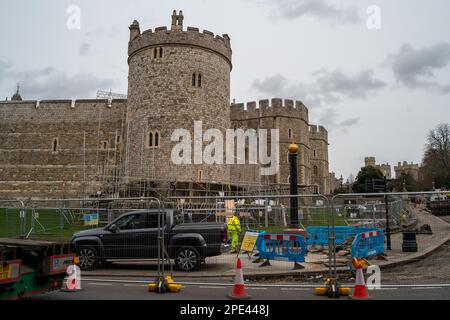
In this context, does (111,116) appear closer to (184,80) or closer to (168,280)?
(184,80)

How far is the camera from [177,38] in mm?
23938

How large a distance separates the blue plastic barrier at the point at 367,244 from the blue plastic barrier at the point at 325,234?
2024mm

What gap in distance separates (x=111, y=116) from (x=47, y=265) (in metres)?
27.9

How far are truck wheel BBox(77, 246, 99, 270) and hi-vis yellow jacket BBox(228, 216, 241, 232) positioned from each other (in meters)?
3.76

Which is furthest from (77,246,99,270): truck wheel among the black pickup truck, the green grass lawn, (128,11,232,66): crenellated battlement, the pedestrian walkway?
(128,11,232,66): crenellated battlement

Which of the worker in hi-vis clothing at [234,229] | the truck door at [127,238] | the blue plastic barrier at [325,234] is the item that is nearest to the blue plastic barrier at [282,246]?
the worker in hi-vis clothing at [234,229]

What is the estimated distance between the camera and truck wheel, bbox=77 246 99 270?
990 cm

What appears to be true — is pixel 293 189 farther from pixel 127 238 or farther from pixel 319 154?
pixel 319 154

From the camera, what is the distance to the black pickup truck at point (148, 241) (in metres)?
9.43

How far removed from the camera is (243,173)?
31.5 meters

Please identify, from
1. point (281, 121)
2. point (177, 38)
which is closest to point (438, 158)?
point (281, 121)
